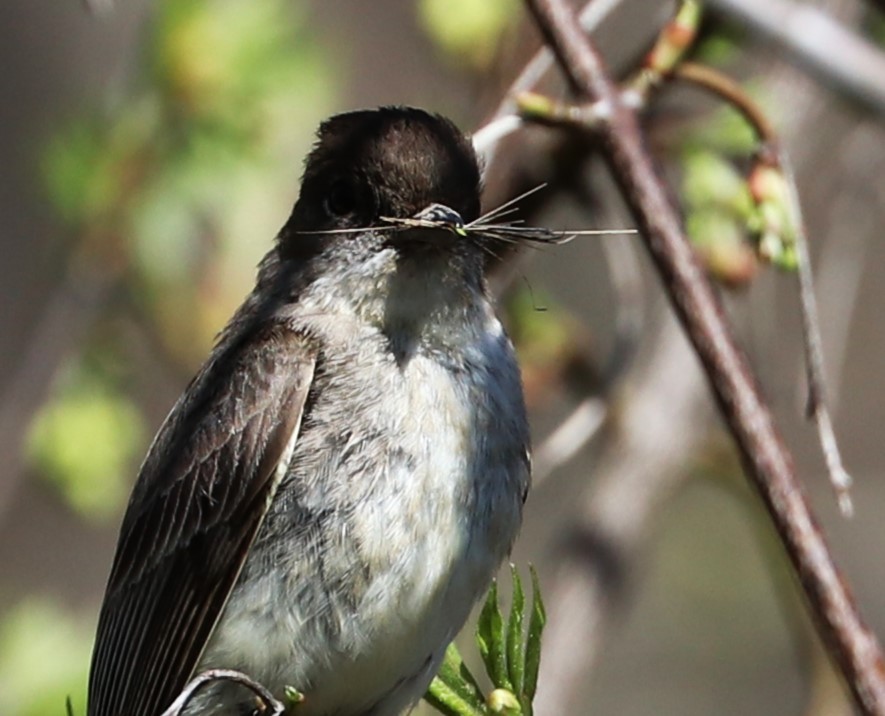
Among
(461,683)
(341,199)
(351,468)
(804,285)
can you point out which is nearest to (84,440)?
(341,199)

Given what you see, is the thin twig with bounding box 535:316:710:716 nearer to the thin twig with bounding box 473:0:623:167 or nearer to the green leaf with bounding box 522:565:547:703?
the thin twig with bounding box 473:0:623:167

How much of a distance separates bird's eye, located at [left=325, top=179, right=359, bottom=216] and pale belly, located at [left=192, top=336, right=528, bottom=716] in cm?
30

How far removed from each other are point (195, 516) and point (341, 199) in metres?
0.64

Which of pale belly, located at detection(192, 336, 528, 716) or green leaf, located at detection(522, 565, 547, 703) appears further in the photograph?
pale belly, located at detection(192, 336, 528, 716)

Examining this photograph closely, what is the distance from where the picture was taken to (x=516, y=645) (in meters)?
2.18

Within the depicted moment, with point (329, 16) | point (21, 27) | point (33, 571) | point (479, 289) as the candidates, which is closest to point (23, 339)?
point (33, 571)

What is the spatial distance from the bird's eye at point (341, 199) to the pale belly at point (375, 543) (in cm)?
30

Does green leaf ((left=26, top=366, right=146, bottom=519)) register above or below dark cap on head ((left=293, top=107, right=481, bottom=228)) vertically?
below

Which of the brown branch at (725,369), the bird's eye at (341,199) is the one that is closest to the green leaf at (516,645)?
the brown branch at (725,369)

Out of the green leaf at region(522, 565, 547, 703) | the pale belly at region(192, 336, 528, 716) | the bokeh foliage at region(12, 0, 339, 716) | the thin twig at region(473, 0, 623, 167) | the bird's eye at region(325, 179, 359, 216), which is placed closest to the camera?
the green leaf at region(522, 565, 547, 703)

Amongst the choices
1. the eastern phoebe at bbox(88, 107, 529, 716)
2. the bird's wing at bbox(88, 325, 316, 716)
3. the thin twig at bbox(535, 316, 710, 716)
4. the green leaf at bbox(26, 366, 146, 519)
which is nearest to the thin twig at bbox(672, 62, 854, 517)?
the eastern phoebe at bbox(88, 107, 529, 716)

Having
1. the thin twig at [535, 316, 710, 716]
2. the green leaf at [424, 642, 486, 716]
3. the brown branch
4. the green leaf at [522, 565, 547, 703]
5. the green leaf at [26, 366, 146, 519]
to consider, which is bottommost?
the thin twig at [535, 316, 710, 716]

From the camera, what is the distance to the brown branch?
178cm

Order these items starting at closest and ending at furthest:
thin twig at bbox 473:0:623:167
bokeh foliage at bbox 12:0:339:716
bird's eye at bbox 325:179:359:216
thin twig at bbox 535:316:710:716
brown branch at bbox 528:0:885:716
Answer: brown branch at bbox 528:0:885:716 → thin twig at bbox 473:0:623:167 → bird's eye at bbox 325:179:359:216 → thin twig at bbox 535:316:710:716 → bokeh foliage at bbox 12:0:339:716
